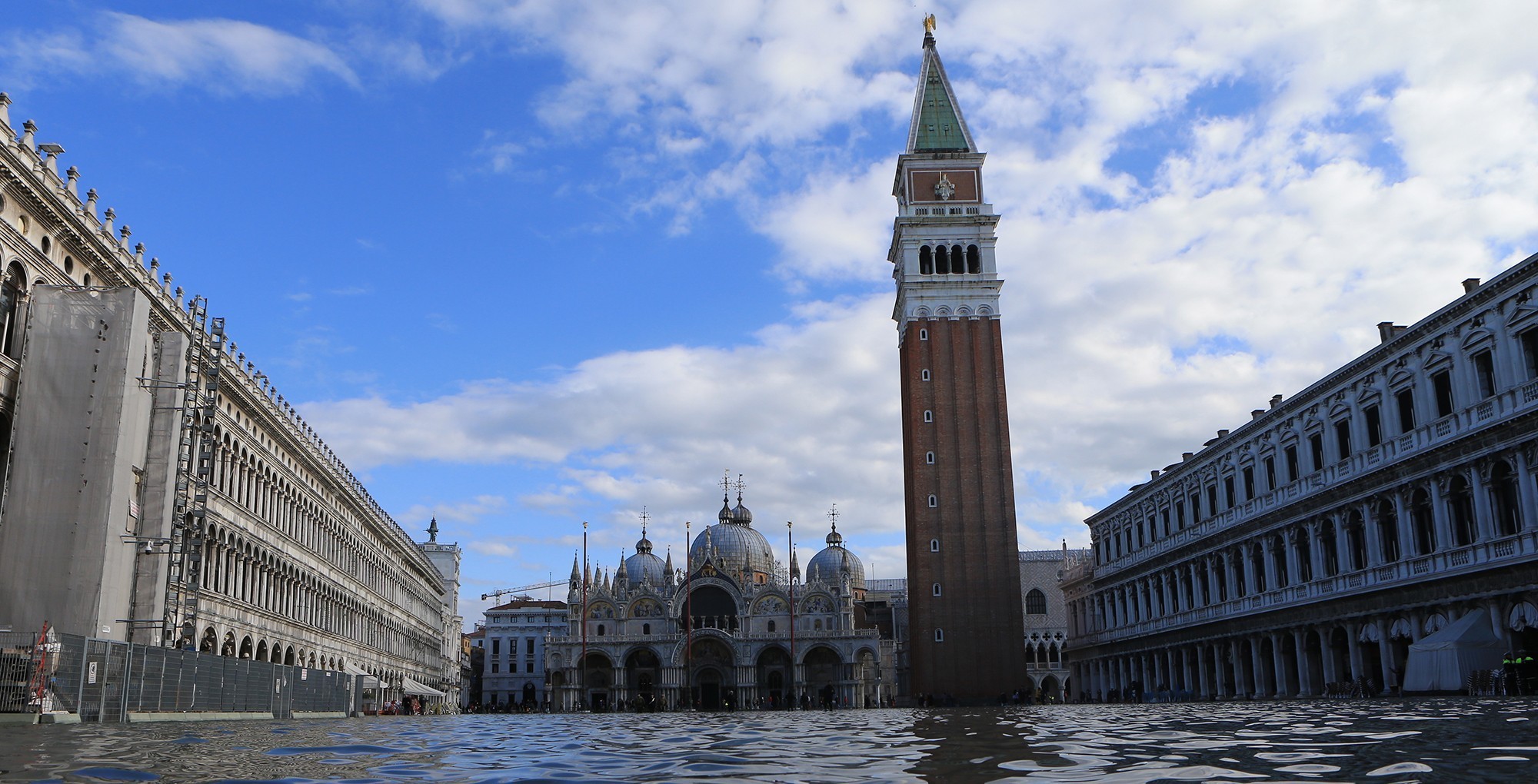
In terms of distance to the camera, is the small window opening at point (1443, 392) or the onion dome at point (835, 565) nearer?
the small window opening at point (1443, 392)

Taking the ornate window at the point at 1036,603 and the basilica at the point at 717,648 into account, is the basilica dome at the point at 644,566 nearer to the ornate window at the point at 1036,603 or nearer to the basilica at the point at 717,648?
the basilica at the point at 717,648

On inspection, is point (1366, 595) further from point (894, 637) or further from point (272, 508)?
point (894, 637)

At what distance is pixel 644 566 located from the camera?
96750mm

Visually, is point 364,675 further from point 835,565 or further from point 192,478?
point 835,565

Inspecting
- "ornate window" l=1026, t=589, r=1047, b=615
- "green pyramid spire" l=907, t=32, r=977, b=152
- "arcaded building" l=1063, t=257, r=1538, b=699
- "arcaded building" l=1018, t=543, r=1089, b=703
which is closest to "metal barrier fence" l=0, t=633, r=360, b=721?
"arcaded building" l=1063, t=257, r=1538, b=699

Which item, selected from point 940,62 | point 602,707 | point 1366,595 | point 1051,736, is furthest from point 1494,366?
point 602,707

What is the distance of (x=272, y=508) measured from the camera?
133 ft

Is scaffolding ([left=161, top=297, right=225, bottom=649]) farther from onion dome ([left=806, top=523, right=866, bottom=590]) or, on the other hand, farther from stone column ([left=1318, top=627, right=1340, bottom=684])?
onion dome ([left=806, top=523, right=866, bottom=590])

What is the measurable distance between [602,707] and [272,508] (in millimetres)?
44826

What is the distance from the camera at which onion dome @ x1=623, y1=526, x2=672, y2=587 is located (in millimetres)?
95562

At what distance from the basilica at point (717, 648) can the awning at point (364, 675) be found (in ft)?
91.6

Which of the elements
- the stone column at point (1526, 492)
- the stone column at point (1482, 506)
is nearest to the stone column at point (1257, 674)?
the stone column at point (1482, 506)

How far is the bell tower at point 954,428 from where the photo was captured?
58656 mm

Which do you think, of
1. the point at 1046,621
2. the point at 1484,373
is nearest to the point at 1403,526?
the point at 1484,373
